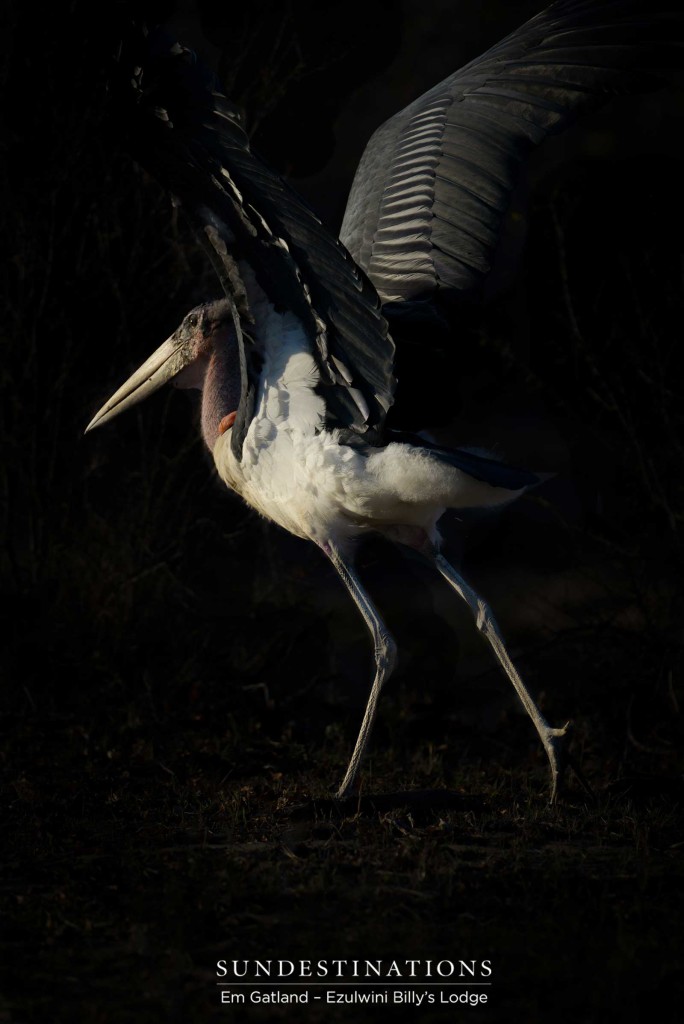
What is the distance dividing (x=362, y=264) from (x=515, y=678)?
1623 mm

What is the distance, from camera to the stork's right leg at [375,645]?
4.25 m

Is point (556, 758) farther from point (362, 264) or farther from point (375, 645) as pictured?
point (362, 264)

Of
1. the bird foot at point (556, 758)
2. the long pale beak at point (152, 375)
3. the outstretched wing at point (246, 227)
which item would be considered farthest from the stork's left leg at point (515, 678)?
the long pale beak at point (152, 375)

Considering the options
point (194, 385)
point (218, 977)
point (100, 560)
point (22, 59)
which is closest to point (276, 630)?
point (100, 560)

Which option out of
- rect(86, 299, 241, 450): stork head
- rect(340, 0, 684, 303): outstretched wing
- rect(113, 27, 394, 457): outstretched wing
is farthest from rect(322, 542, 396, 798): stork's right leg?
rect(340, 0, 684, 303): outstretched wing

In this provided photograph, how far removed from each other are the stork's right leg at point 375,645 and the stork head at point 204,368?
0.77 metres

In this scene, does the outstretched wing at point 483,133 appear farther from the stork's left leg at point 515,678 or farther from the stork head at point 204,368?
the stork's left leg at point 515,678

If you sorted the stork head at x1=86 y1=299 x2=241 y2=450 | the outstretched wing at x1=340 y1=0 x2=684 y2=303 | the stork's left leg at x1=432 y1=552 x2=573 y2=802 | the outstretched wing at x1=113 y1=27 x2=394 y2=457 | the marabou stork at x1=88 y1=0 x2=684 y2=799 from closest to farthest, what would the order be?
the outstretched wing at x1=113 y1=27 x2=394 y2=457
the marabou stork at x1=88 y1=0 x2=684 y2=799
the stork's left leg at x1=432 y1=552 x2=573 y2=802
the outstretched wing at x1=340 y1=0 x2=684 y2=303
the stork head at x1=86 y1=299 x2=241 y2=450

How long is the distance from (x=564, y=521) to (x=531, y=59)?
6.11 ft

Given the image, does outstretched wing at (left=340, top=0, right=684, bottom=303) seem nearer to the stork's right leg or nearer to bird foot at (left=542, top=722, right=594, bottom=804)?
the stork's right leg

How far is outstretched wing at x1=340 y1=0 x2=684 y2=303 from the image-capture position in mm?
4348

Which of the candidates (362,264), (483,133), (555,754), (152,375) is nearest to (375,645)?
(555,754)

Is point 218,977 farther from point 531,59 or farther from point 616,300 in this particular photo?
point 616,300

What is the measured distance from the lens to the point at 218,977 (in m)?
2.89
